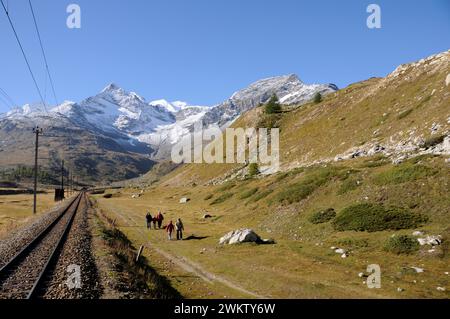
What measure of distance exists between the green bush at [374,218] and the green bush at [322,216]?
1317 mm

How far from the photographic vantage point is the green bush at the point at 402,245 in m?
24.6

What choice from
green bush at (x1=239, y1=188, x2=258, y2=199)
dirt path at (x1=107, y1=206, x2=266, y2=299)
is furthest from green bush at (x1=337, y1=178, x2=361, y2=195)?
green bush at (x1=239, y1=188, x2=258, y2=199)

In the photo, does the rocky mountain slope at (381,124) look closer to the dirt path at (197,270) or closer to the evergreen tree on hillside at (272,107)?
the evergreen tree on hillside at (272,107)

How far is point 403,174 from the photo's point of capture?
3403 cm

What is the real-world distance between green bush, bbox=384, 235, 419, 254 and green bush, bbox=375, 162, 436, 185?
8893 mm

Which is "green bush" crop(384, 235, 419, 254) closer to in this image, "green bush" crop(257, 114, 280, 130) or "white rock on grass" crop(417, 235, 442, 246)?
"white rock on grass" crop(417, 235, 442, 246)

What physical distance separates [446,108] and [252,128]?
292 feet

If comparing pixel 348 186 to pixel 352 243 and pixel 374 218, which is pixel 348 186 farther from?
pixel 352 243

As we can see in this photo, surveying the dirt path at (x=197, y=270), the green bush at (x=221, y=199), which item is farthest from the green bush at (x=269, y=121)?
the dirt path at (x=197, y=270)

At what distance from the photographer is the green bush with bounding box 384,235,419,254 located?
24.6 metres
